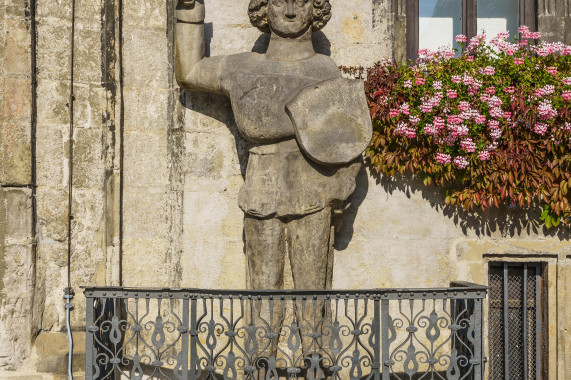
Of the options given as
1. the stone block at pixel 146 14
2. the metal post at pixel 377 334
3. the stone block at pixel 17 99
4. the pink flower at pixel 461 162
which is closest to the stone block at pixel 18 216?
the stone block at pixel 17 99

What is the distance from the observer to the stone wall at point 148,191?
504 cm

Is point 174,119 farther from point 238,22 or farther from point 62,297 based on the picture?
point 62,297

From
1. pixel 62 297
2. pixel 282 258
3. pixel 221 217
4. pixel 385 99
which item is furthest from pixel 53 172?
pixel 385 99

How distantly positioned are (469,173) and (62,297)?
8.85 feet

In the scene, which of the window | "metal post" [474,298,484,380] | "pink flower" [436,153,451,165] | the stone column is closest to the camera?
"metal post" [474,298,484,380]

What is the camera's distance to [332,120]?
4.70 m

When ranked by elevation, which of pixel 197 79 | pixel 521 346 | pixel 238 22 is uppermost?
pixel 238 22

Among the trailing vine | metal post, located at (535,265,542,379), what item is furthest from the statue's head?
metal post, located at (535,265,542,379)

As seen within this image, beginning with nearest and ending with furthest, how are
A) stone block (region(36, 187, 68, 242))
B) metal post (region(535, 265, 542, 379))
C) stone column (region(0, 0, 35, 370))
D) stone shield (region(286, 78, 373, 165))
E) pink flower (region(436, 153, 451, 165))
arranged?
stone shield (region(286, 78, 373, 165)) → stone column (region(0, 0, 35, 370)) → stone block (region(36, 187, 68, 242)) → pink flower (region(436, 153, 451, 165)) → metal post (region(535, 265, 542, 379))

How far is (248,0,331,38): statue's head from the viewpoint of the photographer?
497 cm

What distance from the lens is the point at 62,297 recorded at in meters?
5.12

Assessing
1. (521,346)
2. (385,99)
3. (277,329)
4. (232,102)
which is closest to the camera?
(277,329)

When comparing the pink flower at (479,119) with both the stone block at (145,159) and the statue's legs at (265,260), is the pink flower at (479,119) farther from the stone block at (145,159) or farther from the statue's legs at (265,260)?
the stone block at (145,159)

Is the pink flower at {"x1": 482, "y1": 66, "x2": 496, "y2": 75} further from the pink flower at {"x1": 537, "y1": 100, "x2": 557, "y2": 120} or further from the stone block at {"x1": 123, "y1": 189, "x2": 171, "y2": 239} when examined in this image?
the stone block at {"x1": 123, "y1": 189, "x2": 171, "y2": 239}
